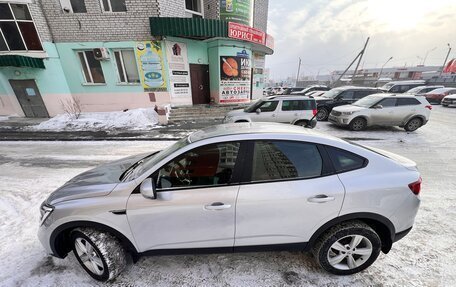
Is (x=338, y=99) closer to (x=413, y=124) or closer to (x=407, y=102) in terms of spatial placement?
(x=407, y=102)

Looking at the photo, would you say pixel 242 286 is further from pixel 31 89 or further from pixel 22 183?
pixel 31 89

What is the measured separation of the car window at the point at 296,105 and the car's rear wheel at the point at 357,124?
2.38m

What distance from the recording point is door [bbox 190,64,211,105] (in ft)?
40.1

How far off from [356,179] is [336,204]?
34cm

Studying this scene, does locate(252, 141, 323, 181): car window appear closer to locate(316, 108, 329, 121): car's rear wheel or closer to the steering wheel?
the steering wheel

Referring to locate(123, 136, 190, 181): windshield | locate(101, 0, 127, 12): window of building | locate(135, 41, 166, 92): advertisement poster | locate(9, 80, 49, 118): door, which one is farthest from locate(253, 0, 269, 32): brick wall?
locate(123, 136, 190, 181): windshield

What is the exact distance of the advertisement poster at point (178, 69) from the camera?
10695 millimetres

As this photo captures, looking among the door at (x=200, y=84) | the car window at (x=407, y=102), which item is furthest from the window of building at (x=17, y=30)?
the car window at (x=407, y=102)

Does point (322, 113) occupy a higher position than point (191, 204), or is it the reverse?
point (191, 204)

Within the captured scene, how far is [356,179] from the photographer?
1888 mm

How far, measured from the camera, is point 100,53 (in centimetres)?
1031

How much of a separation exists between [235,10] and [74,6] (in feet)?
29.9

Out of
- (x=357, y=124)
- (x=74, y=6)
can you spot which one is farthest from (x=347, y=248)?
(x=74, y=6)

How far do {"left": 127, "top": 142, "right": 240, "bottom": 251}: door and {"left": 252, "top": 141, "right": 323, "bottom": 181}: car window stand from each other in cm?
25
